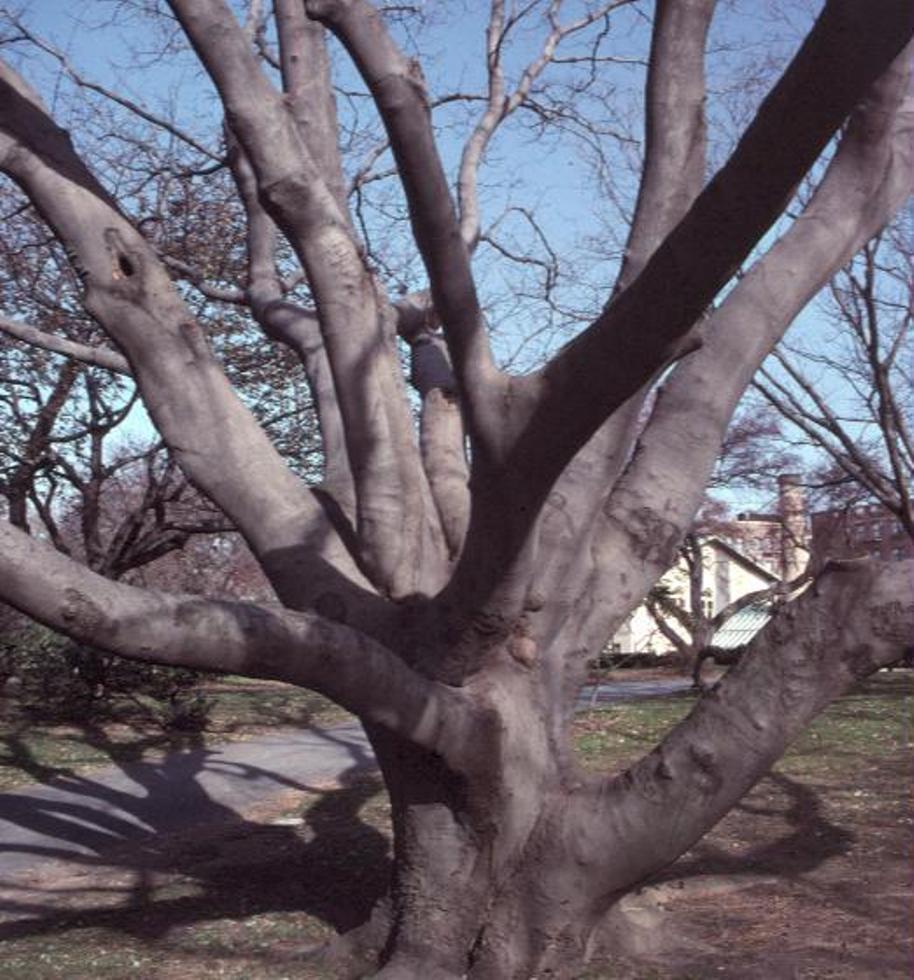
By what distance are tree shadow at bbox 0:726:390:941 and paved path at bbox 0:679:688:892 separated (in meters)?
Result: 0.02

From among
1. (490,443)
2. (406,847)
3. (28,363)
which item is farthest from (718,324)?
(28,363)

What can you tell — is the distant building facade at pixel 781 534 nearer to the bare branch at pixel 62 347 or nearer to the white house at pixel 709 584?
the white house at pixel 709 584

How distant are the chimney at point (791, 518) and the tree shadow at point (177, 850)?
14.7m

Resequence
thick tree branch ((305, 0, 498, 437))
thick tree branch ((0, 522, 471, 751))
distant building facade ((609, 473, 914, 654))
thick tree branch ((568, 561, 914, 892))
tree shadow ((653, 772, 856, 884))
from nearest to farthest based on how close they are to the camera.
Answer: thick tree branch ((0, 522, 471, 751))
thick tree branch ((305, 0, 498, 437))
thick tree branch ((568, 561, 914, 892))
tree shadow ((653, 772, 856, 884))
distant building facade ((609, 473, 914, 654))

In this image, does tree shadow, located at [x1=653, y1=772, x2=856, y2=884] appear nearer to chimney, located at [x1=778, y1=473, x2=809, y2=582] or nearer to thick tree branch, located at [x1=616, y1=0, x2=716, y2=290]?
thick tree branch, located at [x1=616, y1=0, x2=716, y2=290]

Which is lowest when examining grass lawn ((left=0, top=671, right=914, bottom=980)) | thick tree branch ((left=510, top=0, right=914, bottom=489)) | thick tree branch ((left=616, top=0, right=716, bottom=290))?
grass lawn ((left=0, top=671, right=914, bottom=980))

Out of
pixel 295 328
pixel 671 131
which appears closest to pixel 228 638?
pixel 295 328

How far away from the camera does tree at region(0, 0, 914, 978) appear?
425 centimetres

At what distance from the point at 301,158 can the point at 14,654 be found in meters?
13.1

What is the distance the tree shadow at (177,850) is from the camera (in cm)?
653

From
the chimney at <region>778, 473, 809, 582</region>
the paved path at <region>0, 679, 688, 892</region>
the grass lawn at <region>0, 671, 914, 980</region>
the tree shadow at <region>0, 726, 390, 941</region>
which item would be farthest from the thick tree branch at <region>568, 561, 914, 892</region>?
the chimney at <region>778, 473, 809, 582</region>

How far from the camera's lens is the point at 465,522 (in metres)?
6.12

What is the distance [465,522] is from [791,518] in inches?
983

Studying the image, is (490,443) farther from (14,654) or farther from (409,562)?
(14,654)
